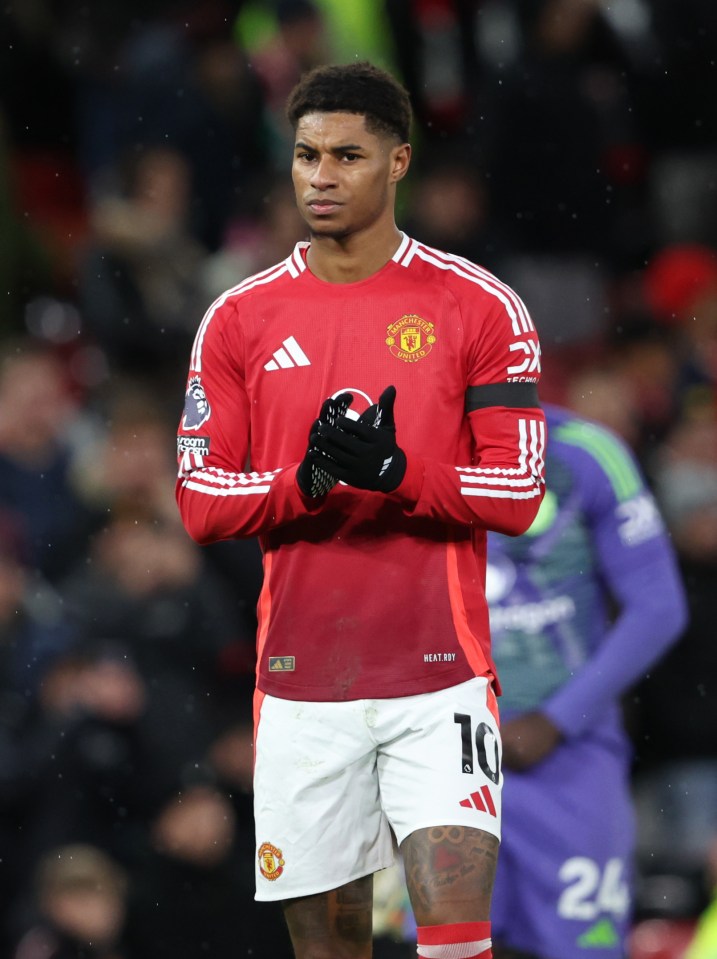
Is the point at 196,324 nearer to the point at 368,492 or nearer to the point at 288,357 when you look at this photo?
the point at 288,357

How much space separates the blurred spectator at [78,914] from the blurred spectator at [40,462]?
1.32 meters

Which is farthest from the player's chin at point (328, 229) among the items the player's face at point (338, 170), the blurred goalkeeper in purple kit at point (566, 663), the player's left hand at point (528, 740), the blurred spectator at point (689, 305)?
the blurred spectator at point (689, 305)

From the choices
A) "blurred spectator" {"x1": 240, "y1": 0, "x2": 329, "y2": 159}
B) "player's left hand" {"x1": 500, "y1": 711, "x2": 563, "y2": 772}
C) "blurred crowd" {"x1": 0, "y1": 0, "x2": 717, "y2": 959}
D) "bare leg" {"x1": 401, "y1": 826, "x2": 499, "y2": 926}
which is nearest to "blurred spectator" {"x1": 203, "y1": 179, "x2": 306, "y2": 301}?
"blurred crowd" {"x1": 0, "y1": 0, "x2": 717, "y2": 959}

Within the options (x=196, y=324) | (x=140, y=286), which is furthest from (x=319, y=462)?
(x=140, y=286)

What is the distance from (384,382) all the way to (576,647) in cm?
174

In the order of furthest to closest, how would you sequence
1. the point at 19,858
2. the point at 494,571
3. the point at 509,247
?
the point at 509,247 < the point at 19,858 < the point at 494,571

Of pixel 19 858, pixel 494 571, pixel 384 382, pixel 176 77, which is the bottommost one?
pixel 19 858

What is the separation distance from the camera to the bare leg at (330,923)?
149 inches

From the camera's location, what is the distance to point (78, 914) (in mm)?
5934

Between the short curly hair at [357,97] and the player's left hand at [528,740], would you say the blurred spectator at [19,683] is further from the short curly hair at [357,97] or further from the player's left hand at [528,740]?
the short curly hair at [357,97]

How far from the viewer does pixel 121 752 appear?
20.4ft

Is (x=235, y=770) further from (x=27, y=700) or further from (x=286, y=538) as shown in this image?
(x=286, y=538)

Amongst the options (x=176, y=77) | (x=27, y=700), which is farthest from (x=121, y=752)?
(x=176, y=77)

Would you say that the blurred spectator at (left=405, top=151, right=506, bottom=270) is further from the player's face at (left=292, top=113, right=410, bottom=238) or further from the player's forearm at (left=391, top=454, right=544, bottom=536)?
the player's forearm at (left=391, top=454, right=544, bottom=536)
